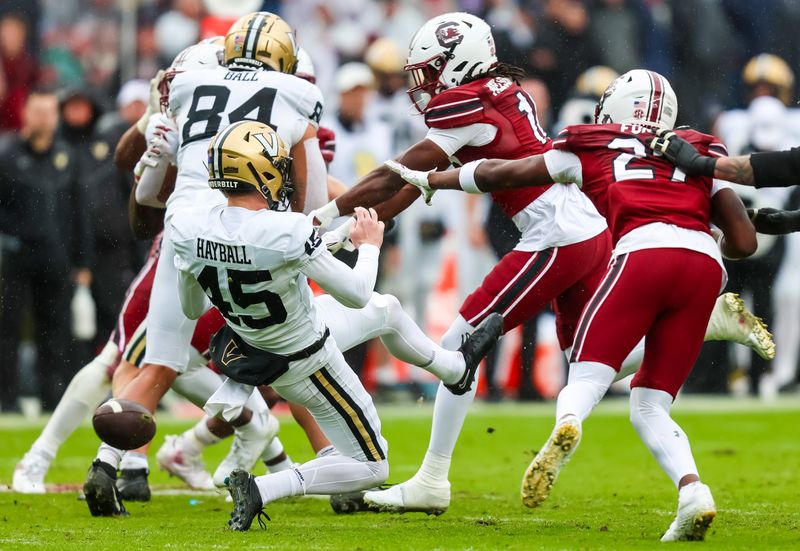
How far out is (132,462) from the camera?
276 inches

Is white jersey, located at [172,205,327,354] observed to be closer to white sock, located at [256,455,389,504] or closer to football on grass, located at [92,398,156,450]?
white sock, located at [256,455,389,504]

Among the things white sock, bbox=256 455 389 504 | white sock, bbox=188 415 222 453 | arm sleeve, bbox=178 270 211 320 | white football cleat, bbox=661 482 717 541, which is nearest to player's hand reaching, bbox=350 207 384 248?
arm sleeve, bbox=178 270 211 320

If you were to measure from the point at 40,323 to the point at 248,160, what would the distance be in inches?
238

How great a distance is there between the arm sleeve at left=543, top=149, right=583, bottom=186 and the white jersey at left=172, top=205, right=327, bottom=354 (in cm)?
98

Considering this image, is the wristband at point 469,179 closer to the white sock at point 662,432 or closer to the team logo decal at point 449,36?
the team logo decal at point 449,36

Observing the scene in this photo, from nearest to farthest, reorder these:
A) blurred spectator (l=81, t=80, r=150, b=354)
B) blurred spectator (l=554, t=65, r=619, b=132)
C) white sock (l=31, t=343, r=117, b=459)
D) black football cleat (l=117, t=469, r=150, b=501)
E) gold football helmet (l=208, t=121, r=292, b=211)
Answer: gold football helmet (l=208, t=121, r=292, b=211)
black football cleat (l=117, t=469, r=150, b=501)
white sock (l=31, t=343, r=117, b=459)
blurred spectator (l=81, t=80, r=150, b=354)
blurred spectator (l=554, t=65, r=619, b=132)

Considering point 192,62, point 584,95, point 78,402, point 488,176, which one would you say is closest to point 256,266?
point 488,176

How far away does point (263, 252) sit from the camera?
520 centimetres

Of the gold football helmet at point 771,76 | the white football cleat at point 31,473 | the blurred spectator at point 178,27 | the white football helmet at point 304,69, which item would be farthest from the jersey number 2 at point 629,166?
the blurred spectator at point 178,27

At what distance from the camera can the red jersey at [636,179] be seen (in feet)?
17.4

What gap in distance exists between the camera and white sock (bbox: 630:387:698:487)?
5180 millimetres

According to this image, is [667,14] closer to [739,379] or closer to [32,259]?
[739,379]

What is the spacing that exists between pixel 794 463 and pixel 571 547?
3.80 metres

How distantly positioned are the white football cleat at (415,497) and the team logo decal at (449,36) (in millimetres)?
1976
